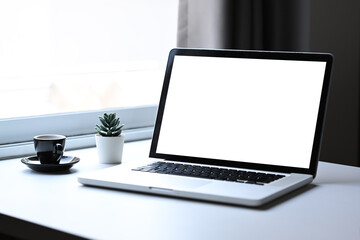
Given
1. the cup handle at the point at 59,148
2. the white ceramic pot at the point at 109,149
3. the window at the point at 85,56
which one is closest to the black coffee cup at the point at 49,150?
the cup handle at the point at 59,148

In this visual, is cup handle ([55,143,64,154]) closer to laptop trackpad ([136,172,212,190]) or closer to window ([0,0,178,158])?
laptop trackpad ([136,172,212,190])

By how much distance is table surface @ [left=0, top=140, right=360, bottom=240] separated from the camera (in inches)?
42.0

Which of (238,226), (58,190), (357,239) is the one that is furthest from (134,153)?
(357,239)

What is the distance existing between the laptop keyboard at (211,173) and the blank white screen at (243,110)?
0.20 feet

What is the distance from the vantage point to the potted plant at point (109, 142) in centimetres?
162

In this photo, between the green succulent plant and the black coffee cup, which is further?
the green succulent plant

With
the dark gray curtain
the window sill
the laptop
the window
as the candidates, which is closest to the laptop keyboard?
the laptop

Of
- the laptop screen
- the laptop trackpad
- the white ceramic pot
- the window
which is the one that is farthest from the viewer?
the window

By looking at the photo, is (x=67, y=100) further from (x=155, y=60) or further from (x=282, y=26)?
(x=282, y=26)

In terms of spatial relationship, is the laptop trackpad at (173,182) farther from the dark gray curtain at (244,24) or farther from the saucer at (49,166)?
the dark gray curtain at (244,24)

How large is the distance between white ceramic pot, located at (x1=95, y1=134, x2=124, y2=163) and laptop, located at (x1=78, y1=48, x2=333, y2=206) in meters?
0.10

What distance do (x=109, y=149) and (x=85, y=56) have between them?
0.73 meters

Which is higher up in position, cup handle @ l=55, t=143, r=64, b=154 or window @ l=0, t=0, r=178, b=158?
window @ l=0, t=0, r=178, b=158

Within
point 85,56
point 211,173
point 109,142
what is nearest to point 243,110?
point 211,173
